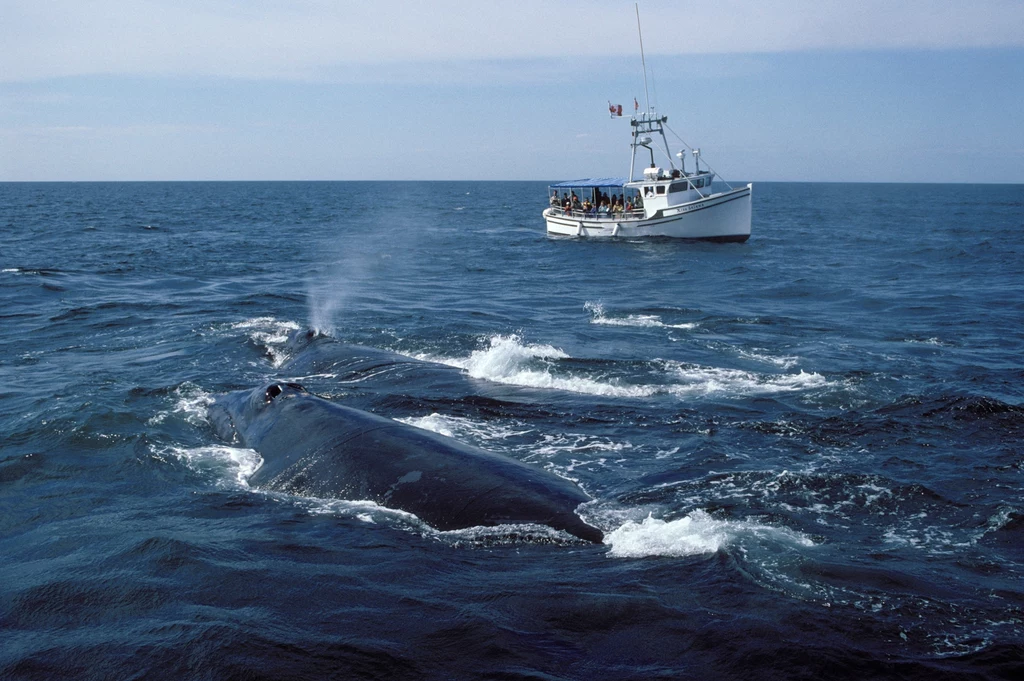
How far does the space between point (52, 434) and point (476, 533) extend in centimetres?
947

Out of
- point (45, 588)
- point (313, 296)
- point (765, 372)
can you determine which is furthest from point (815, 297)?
point (45, 588)

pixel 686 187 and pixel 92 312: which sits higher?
pixel 686 187

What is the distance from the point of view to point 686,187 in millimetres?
58531

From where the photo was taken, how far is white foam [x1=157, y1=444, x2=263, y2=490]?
Answer: 13.0 metres

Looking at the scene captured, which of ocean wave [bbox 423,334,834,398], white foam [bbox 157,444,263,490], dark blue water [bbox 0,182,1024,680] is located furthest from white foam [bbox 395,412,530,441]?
ocean wave [bbox 423,334,834,398]

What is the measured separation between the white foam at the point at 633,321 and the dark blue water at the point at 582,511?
8.5 inches

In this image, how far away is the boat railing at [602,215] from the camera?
59281 millimetres

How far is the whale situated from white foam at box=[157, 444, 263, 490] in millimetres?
182

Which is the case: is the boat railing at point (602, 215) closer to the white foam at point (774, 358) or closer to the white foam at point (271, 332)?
the white foam at point (271, 332)

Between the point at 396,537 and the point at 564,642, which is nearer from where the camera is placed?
the point at 564,642

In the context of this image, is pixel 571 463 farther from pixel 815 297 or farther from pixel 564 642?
pixel 815 297

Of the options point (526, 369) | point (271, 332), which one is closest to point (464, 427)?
point (526, 369)

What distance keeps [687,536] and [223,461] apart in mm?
7619

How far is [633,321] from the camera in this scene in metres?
27.7
